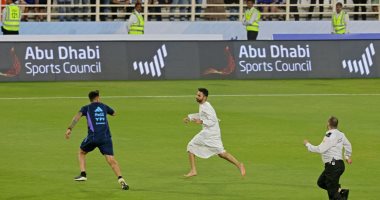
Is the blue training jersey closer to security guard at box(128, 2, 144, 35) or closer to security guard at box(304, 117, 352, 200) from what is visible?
security guard at box(304, 117, 352, 200)

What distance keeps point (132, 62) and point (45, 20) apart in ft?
47.3

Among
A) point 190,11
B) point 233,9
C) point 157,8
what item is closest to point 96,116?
point 157,8

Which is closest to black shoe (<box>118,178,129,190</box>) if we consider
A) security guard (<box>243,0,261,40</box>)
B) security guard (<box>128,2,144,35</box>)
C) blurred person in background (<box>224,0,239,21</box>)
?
security guard (<box>128,2,144,35</box>)

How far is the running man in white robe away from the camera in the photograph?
22.7 metres

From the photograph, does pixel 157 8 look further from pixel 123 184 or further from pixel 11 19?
pixel 123 184

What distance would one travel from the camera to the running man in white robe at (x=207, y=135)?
74.3 ft

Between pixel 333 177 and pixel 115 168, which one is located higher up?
pixel 333 177

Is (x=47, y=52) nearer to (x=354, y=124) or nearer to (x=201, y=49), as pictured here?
(x=201, y=49)

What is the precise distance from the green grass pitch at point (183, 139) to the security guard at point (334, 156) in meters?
1.77

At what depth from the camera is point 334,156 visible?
19.7 m

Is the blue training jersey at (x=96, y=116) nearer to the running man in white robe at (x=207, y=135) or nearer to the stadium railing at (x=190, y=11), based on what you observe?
the running man in white robe at (x=207, y=135)

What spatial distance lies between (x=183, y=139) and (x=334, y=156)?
10.1 meters

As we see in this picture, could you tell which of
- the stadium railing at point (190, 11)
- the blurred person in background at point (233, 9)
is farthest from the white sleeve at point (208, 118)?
the blurred person in background at point (233, 9)

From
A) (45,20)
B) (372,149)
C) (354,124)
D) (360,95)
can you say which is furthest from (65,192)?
(45,20)
